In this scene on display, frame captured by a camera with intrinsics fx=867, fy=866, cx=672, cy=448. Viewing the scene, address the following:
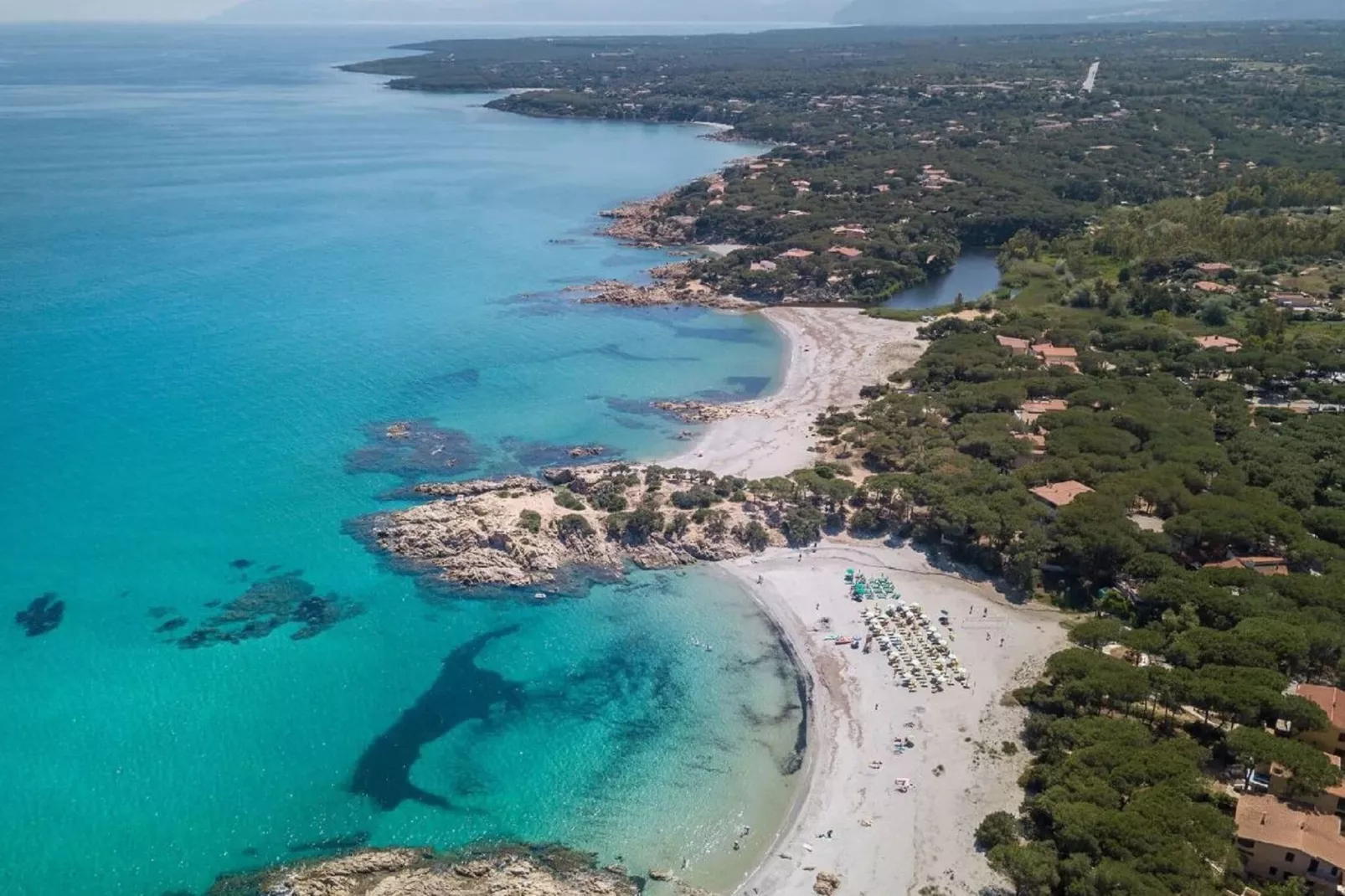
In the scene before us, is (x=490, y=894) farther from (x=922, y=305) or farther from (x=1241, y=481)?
(x=922, y=305)

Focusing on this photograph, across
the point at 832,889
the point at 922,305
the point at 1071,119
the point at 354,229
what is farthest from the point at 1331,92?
the point at 832,889

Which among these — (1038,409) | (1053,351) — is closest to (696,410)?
Result: (1038,409)

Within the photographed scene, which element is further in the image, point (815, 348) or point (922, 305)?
point (922, 305)

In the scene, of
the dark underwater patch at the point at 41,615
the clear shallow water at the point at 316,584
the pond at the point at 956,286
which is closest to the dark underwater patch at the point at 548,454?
the clear shallow water at the point at 316,584

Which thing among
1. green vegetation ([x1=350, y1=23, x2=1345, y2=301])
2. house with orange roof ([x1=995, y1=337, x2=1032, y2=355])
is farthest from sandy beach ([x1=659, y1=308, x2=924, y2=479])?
green vegetation ([x1=350, y1=23, x2=1345, y2=301])

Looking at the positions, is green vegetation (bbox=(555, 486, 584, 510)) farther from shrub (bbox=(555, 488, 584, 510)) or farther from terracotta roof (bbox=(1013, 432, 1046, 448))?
terracotta roof (bbox=(1013, 432, 1046, 448))

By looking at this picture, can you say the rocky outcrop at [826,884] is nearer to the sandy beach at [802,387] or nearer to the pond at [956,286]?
the sandy beach at [802,387]
